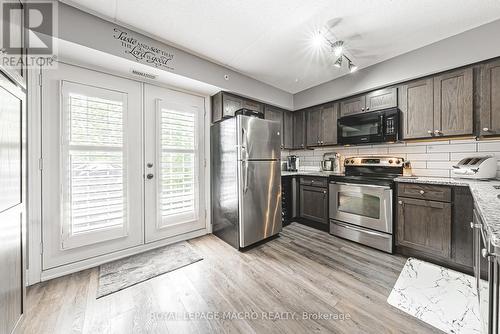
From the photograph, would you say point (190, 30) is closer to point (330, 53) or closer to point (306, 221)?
point (330, 53)

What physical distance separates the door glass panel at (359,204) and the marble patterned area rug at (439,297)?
69cm

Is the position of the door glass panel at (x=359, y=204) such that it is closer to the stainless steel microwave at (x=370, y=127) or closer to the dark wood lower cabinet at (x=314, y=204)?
the dark wood lower cabinet at (x=314, y=204)

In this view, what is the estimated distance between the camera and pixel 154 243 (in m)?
2.56

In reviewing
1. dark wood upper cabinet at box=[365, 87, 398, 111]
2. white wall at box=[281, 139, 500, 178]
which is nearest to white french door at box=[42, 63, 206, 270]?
dark wood upper cabinet at box=[365, 87, 398, 111]

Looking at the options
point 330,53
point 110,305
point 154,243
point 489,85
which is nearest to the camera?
point 110,305

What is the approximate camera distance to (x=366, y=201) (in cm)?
257

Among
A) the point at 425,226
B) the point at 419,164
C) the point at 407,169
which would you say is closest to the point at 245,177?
the point at 425,226

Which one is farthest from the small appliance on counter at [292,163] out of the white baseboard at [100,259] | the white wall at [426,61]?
the white baseboard at [100,259]

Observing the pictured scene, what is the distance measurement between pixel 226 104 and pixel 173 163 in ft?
3.82

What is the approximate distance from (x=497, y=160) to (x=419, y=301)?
1.84 m

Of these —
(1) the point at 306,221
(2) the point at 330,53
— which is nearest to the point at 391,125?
(2) the point at 330,53

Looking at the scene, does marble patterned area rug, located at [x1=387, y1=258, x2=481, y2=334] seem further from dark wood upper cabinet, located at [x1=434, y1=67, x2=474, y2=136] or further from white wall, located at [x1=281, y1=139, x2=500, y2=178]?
dark wood upper cabinet, located at [x1=434, y1=67, x2=474, y2=136]

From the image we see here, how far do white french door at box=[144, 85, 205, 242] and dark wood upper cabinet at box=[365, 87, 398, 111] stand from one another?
8.21 feet

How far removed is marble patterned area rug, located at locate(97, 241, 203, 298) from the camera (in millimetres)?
1818
